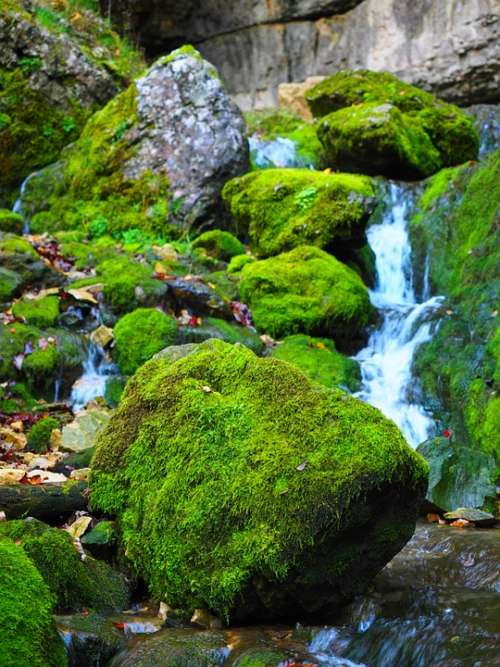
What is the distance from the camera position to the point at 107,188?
41.8 ft

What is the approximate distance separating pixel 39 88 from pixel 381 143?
6.41 meters

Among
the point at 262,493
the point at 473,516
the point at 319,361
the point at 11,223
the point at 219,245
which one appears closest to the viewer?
the point at 262,493

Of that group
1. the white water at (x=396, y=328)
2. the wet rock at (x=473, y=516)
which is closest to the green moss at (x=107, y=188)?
the white water at (x=396, y=328)

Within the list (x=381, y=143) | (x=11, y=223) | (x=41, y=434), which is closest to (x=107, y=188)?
(x=11, y=223)

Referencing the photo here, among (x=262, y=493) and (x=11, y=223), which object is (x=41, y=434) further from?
(x=11, y=223)

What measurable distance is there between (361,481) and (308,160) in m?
11.5

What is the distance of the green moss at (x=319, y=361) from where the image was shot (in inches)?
315

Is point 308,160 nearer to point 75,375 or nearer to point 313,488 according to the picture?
point 75,375

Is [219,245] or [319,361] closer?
[319,361]

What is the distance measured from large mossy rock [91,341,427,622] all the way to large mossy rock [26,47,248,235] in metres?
8.10

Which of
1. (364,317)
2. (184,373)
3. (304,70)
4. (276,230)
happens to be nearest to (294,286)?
(364,317)

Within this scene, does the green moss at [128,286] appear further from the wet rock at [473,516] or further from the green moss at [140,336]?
the wet rock at [473,516]

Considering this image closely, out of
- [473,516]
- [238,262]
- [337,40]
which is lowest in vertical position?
[473,516]

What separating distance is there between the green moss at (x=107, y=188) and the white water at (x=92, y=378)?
4391mm
